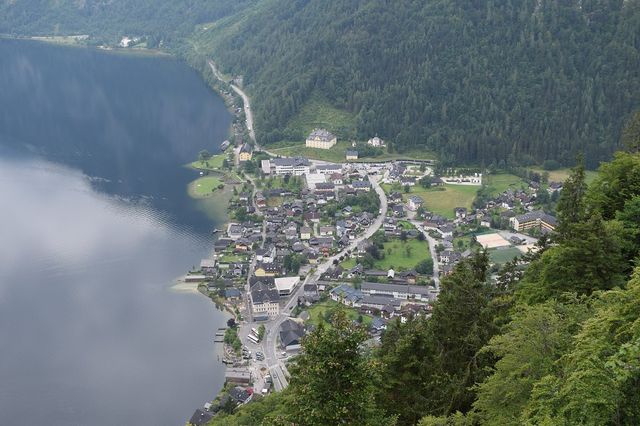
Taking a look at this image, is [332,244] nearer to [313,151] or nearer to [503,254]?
[503,254]

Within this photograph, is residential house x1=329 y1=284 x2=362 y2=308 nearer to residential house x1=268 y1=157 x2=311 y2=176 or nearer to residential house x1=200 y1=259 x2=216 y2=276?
residential house x1=200 y1=259 x2=216 y2=276

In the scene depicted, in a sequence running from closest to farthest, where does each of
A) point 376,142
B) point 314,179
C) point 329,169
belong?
point 314,179 < point 329,169 < point 376,142

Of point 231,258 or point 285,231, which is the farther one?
point 285,231

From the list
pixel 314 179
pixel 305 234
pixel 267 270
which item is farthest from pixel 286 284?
pixel 314 179

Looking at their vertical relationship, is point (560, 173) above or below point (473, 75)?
below

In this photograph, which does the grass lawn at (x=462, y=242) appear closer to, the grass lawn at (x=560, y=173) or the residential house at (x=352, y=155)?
the grass lawn at (x=560, y=173)

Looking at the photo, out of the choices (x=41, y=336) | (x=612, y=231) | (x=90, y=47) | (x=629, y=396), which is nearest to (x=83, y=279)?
(x=41, y=336)

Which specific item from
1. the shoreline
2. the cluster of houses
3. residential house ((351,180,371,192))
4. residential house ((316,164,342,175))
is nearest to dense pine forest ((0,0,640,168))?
residential house ((316,164,342,175))

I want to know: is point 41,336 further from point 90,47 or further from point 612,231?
point 90,47
